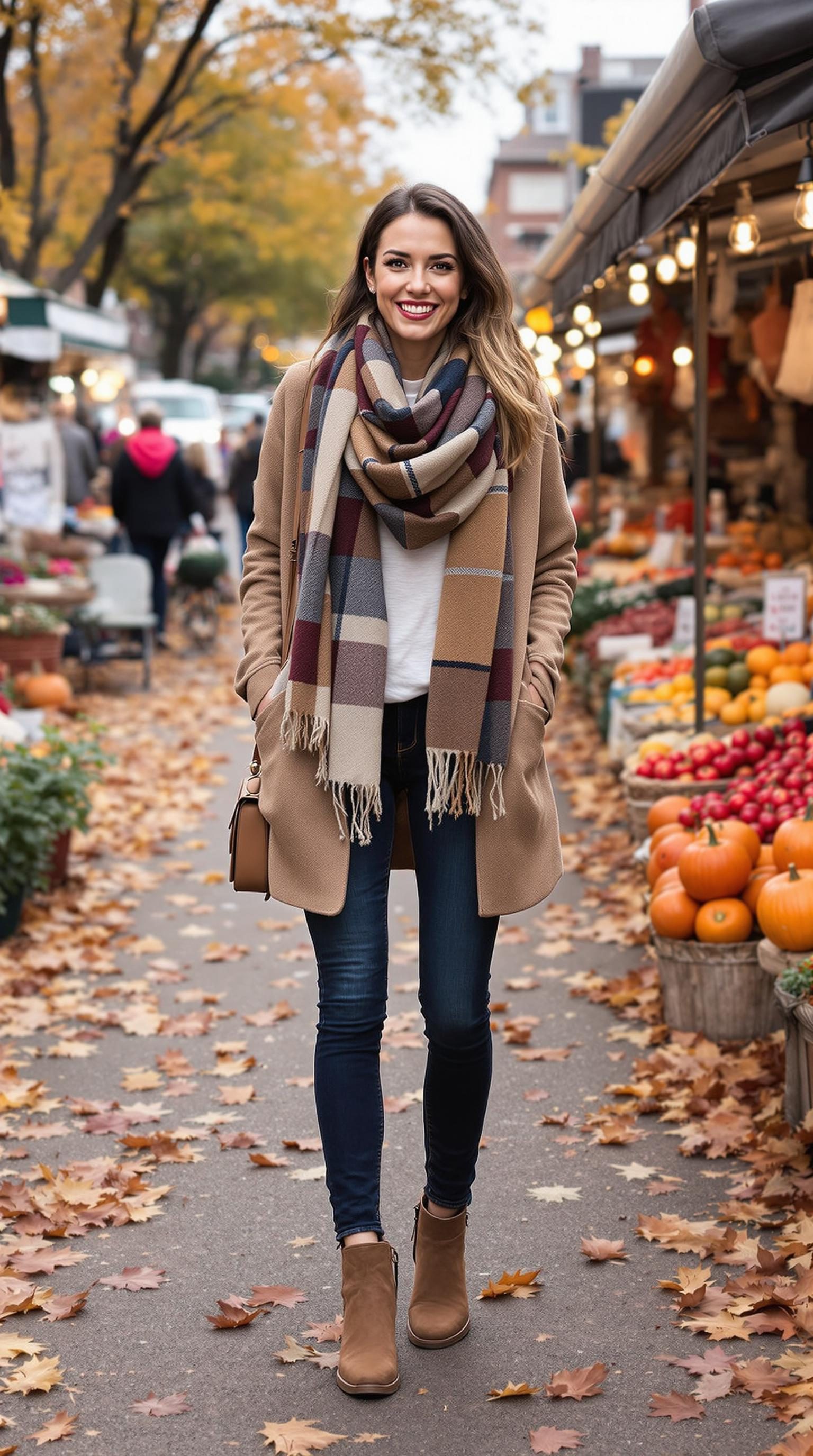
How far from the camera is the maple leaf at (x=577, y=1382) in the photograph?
10.5ft

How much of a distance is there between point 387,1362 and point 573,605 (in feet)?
31.5

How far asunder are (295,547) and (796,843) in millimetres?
2386

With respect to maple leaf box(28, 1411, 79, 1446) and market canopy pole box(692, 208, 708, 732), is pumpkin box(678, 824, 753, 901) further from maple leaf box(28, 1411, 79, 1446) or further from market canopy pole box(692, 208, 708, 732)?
maple leaf box(28, 1411, 79, 1446)

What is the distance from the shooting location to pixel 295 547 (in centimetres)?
321

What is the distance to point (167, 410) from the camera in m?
31.8

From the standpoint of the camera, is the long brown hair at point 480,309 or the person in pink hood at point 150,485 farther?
the person in pink hood at point 150,485

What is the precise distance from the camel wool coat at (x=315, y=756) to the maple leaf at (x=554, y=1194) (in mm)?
1244

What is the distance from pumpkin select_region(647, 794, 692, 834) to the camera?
20.7 feet

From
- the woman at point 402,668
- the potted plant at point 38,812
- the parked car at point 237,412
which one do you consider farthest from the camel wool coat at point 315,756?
the parked car at point 237,412

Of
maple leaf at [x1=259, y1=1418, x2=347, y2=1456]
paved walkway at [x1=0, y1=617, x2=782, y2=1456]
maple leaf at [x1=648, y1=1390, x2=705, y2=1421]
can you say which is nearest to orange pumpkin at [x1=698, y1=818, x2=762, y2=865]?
paved walkway at [x1=0, y1=617, x2=782, y2=1456]

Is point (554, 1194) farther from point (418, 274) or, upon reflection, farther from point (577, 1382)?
point (418, 274)

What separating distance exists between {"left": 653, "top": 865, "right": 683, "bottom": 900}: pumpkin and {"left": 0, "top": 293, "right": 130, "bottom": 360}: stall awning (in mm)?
8637

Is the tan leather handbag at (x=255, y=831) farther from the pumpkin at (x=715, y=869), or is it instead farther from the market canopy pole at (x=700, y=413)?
the market canopy pole at (x=700, y=413)

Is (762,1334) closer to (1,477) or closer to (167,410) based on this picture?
(1,477)
